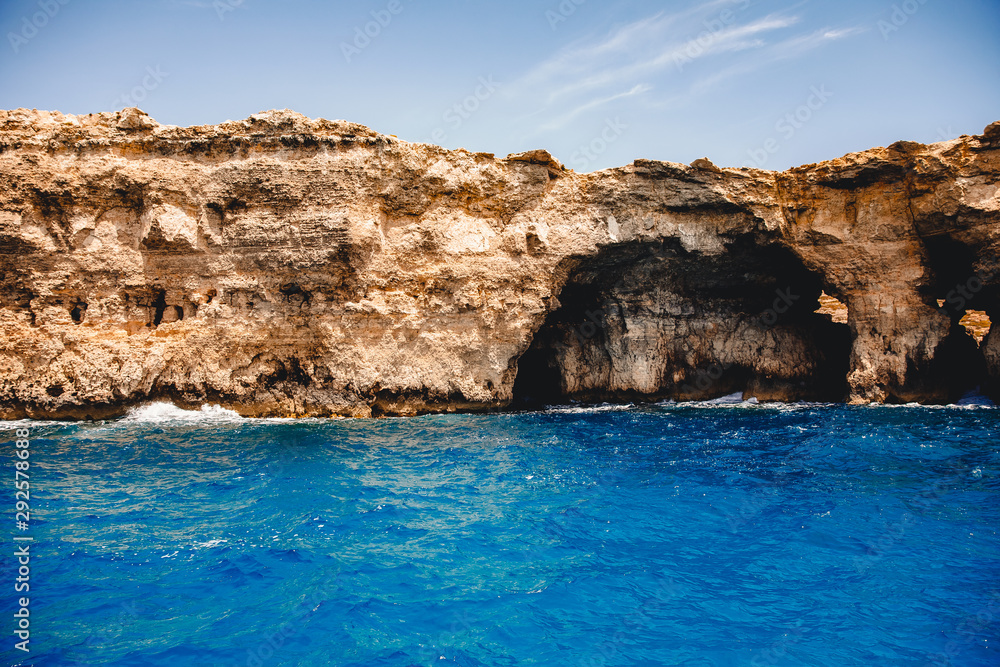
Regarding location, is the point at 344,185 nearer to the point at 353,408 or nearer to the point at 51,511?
the point at 353,408

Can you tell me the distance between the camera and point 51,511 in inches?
373

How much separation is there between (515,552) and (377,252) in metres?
12.7

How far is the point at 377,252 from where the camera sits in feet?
61.1

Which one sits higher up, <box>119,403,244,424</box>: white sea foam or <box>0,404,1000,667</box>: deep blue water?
<box>119,403,244,424</box>: white sea foam

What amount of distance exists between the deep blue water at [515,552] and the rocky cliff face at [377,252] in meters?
4.26

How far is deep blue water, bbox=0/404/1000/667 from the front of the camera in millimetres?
5941

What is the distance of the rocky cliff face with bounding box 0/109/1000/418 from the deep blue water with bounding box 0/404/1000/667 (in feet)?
14.0

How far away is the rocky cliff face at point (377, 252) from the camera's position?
17.4 m

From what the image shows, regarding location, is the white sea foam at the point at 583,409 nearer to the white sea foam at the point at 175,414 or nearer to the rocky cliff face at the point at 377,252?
the rocky cliff face at the point at 377,252

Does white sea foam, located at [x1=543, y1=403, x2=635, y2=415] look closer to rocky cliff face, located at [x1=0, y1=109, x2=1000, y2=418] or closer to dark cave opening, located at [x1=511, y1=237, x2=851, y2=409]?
dark cave opening, located at [x1=511, y1=237, x2=851, y2=409]

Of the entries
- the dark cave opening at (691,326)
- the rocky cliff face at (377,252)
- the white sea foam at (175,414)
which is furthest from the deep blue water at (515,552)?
the dark cave opening at (691,326)

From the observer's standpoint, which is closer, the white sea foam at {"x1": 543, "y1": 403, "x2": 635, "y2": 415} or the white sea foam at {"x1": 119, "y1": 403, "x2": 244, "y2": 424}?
the white sea foam at {"x1": 119, "y1": 403, "x2": 244, "y2": 424}

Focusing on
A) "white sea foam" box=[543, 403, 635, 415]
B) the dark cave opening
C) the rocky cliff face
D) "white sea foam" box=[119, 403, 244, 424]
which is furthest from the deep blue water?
the dark cave opening

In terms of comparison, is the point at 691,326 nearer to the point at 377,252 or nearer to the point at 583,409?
the point at 583,409
